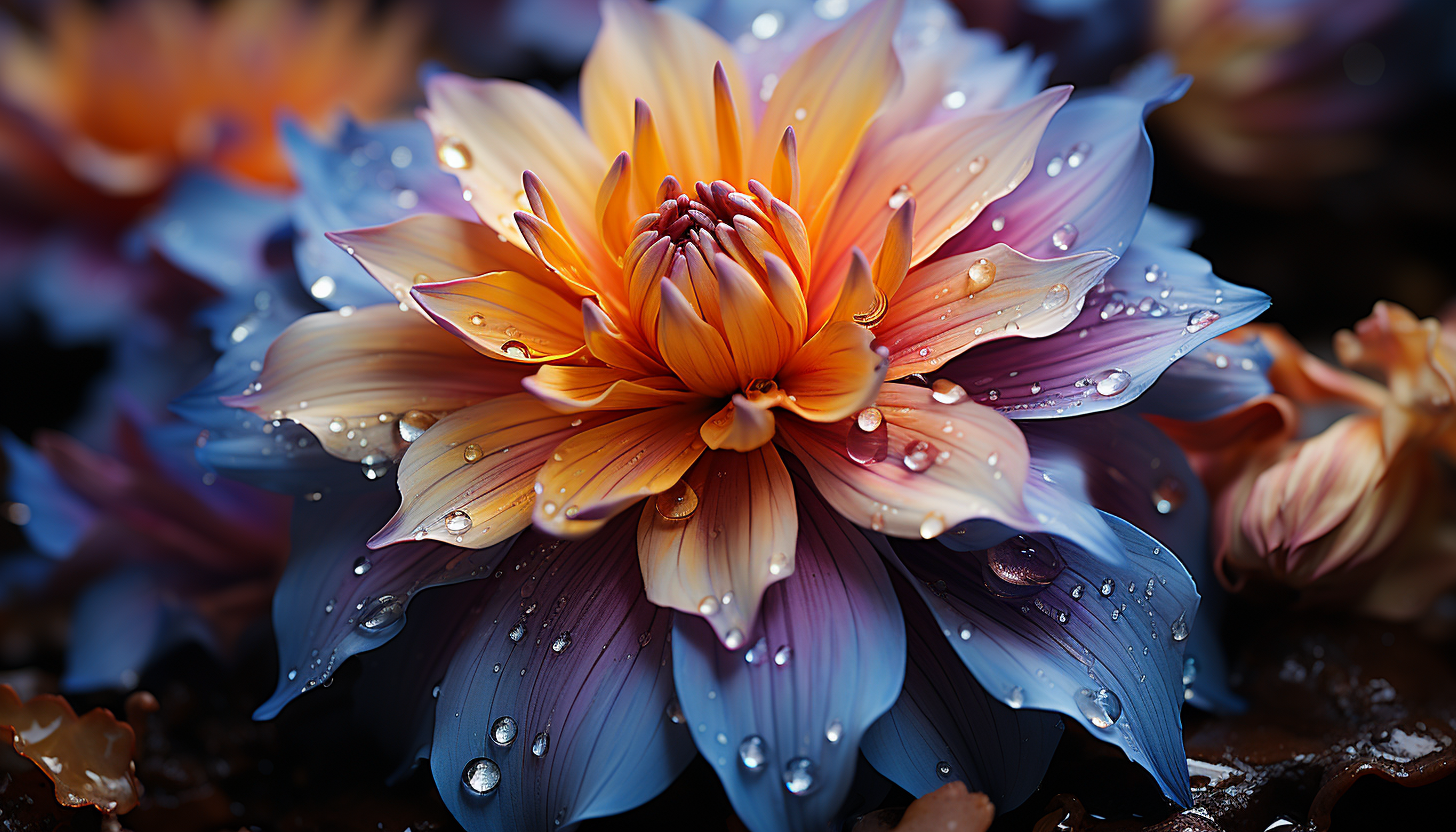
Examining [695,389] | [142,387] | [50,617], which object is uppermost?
[695,389]

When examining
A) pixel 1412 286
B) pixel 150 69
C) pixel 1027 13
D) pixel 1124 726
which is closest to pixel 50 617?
pixel 150 69

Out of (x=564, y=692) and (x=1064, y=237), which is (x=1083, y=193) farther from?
(x=564, y=692)

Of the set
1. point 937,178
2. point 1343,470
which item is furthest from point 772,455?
point 1343,470

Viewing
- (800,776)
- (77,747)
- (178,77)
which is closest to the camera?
(800,776)

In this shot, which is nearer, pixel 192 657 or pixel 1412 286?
pixel 192 657

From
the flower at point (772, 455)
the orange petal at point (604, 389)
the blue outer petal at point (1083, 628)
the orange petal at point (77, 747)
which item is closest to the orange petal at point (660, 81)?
the flower at point (772, 455)

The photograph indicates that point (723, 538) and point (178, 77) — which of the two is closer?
point (723, 538)

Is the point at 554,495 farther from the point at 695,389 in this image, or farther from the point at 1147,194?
the point at 1147,194
